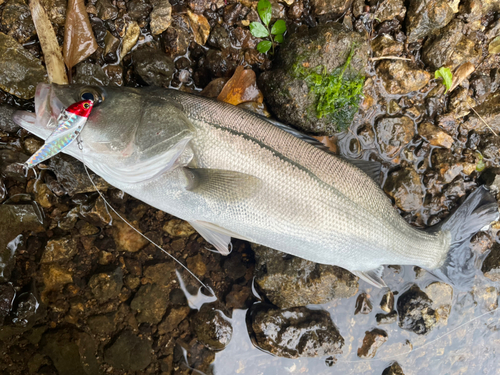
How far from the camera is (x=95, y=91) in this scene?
2078mm

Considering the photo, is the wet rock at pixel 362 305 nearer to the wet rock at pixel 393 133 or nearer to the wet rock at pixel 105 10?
the wet rock at pixel 393 133

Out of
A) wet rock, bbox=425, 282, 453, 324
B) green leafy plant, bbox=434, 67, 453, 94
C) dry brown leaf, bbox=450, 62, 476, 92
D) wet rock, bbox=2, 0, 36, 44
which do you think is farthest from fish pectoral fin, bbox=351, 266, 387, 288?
wet rock, bbox=2, 0, 36, 44

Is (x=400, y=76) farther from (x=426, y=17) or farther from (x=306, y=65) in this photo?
(x=306, y=65)

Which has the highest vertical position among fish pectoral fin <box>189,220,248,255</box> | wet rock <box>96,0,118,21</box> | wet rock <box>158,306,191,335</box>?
wet rock <box>96,0,118,21</box>

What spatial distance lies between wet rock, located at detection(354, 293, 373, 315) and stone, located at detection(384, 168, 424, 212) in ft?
3.35

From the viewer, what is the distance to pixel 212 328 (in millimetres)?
2986

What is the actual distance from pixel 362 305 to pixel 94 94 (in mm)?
3132

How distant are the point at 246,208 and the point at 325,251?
0.77 meters

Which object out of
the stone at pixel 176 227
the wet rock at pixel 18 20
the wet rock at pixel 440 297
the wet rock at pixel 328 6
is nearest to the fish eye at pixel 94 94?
the wet rock at pixel 18 20

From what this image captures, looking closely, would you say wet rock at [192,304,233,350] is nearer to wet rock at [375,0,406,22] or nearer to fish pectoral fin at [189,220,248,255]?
fish pectoral fin at [189,220,248,255]

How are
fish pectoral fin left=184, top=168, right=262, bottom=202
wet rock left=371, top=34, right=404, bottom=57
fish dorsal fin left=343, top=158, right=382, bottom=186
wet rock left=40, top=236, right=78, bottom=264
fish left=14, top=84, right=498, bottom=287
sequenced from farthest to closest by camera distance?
wet rock left=371, top=34, right=404, bottom=57 → wet rock left=40, top=236, right=78, bottom=264 → fish dorsal fin left=343, top=158, right=382, bottom=186 → fish pectoral fin left=184, top=168, right=262, bottom=202 → fish left=14, top=84, right=498, bottom=287

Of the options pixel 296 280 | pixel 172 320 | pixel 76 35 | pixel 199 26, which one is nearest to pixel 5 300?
pixel 172 320

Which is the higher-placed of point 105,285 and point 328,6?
point 328,6

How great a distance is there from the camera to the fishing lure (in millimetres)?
1948
